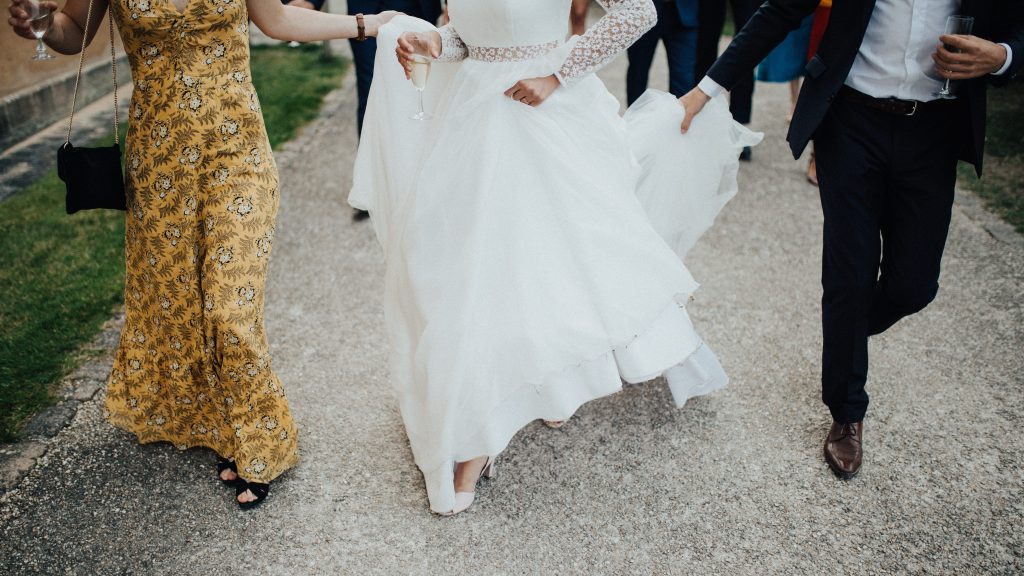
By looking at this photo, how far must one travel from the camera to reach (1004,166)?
6535mm

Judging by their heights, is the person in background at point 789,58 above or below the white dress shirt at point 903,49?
below

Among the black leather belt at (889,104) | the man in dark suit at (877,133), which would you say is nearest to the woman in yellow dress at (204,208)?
the man in dark suit at (877,133)

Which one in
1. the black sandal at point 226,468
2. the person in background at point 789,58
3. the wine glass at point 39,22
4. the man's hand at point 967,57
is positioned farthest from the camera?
the person in background at point 789,58

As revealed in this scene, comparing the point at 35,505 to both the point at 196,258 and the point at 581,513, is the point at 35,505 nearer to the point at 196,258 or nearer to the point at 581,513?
the point at 196,258

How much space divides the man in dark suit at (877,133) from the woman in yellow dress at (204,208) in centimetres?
173

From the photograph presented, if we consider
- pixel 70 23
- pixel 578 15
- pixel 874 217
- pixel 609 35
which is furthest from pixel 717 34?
pixel 70 23

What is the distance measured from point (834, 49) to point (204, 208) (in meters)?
2.37

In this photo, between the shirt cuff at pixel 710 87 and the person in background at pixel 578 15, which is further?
the person in background at pixel 578 15

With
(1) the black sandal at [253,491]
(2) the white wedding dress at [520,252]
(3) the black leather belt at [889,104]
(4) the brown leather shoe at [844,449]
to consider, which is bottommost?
(1) the black sandal at [253,491]

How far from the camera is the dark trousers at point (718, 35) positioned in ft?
19.5

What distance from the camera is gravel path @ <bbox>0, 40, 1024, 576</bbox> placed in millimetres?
2811

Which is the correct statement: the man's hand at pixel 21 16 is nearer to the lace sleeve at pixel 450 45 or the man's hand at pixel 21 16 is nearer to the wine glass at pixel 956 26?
the lace sleeve at pixel 450 45

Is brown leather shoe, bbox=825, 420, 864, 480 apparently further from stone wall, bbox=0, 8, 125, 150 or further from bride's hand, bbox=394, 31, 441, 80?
stone wall, bbox=0, 8, 125, 150

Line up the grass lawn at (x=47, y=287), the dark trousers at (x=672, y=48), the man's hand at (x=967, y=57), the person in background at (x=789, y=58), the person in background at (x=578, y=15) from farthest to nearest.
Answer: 1. the person in background at (x=578, y=15)
2. the person in background at (x=789, y=58)
3. the dark trousers at (x=672, y=48)
4. the grass lawn at (x=47, y=287)
5. the man's hand at (x=967, y=57)
